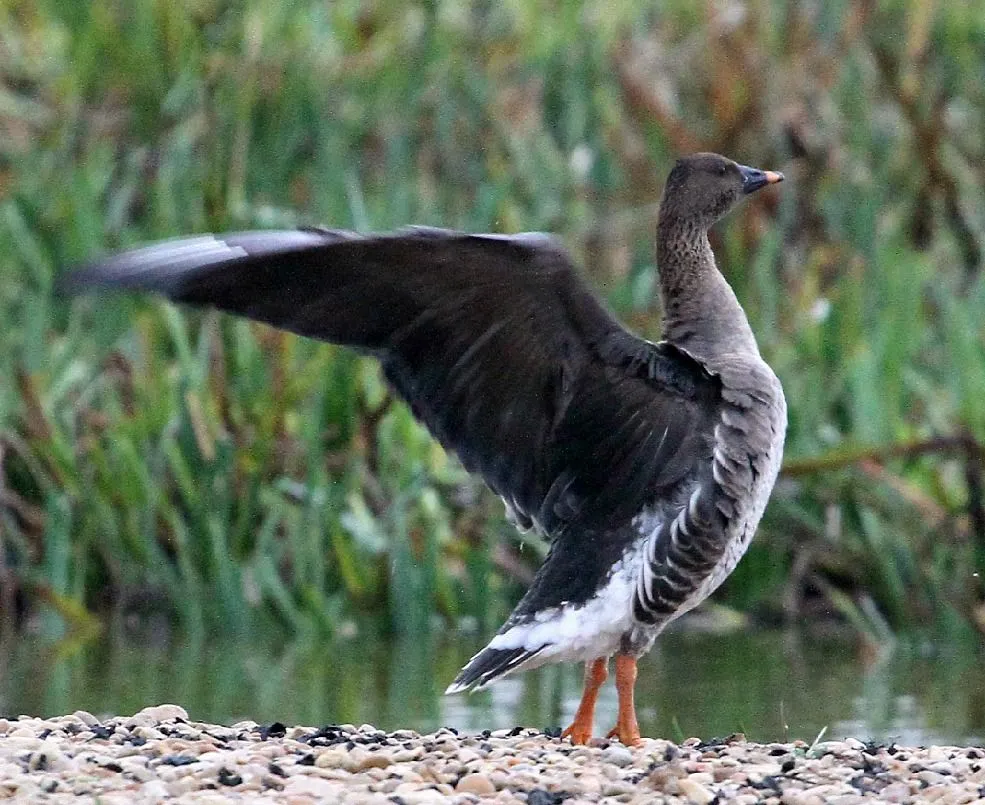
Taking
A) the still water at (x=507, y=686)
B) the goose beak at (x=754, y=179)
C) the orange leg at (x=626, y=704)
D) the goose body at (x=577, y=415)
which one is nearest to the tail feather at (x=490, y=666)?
the goose body at (x=577, y=415)

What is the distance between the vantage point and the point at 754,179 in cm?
668

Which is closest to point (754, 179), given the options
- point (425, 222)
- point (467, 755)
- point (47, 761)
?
point (467, 755)

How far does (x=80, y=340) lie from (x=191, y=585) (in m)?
1.77

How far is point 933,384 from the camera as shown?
10.5 meters

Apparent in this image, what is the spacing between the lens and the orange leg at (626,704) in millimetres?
5785

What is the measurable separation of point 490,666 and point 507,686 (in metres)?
2.87

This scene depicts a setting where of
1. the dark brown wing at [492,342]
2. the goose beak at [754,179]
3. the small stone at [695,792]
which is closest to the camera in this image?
the small stone at [695,792]

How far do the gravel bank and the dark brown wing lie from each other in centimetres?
79

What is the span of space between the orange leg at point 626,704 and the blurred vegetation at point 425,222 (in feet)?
10.3

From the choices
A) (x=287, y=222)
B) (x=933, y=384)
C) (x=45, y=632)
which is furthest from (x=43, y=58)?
(x=933, y=384)

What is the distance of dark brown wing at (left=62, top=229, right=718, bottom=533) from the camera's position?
5.07m

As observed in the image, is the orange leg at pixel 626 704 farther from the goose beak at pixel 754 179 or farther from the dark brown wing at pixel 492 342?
the goose beak at pixel 754 179

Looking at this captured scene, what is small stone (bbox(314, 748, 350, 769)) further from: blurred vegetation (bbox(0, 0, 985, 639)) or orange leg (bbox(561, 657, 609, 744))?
blurred vegetation (bbox(0, 0, 985, 639))

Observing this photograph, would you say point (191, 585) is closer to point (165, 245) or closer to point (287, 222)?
point (287, 222)
